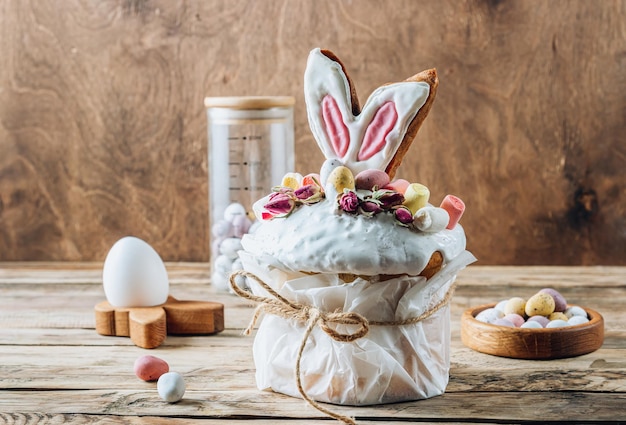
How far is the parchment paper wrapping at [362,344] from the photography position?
3.37 ft

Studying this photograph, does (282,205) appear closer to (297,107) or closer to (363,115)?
(363,115)

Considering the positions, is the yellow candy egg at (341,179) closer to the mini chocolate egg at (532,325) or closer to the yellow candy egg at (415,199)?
the yellow candy egg at (415,199)

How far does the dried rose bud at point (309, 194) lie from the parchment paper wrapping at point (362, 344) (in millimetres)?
86

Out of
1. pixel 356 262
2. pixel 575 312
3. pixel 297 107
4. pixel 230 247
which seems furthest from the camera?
pixel 297 107

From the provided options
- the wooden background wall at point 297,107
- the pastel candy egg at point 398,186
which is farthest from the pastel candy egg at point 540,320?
the wooden background wall at point 297,107

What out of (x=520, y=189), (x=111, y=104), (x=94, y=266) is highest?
(x=111, y=104)

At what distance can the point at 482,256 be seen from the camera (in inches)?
79.5

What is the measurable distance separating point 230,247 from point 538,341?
66cm

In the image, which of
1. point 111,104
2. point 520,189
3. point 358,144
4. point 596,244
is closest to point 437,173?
point 520,189

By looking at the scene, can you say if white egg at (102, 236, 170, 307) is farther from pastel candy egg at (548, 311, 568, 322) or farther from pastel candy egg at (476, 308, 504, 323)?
pastel candy egg at (548, 311, 568, 322)

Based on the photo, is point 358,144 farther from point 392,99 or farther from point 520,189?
point 520,189

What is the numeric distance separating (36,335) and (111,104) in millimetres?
759

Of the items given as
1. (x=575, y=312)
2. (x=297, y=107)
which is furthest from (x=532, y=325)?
(x=297, y=107)

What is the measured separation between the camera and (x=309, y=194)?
1082 millimetres
